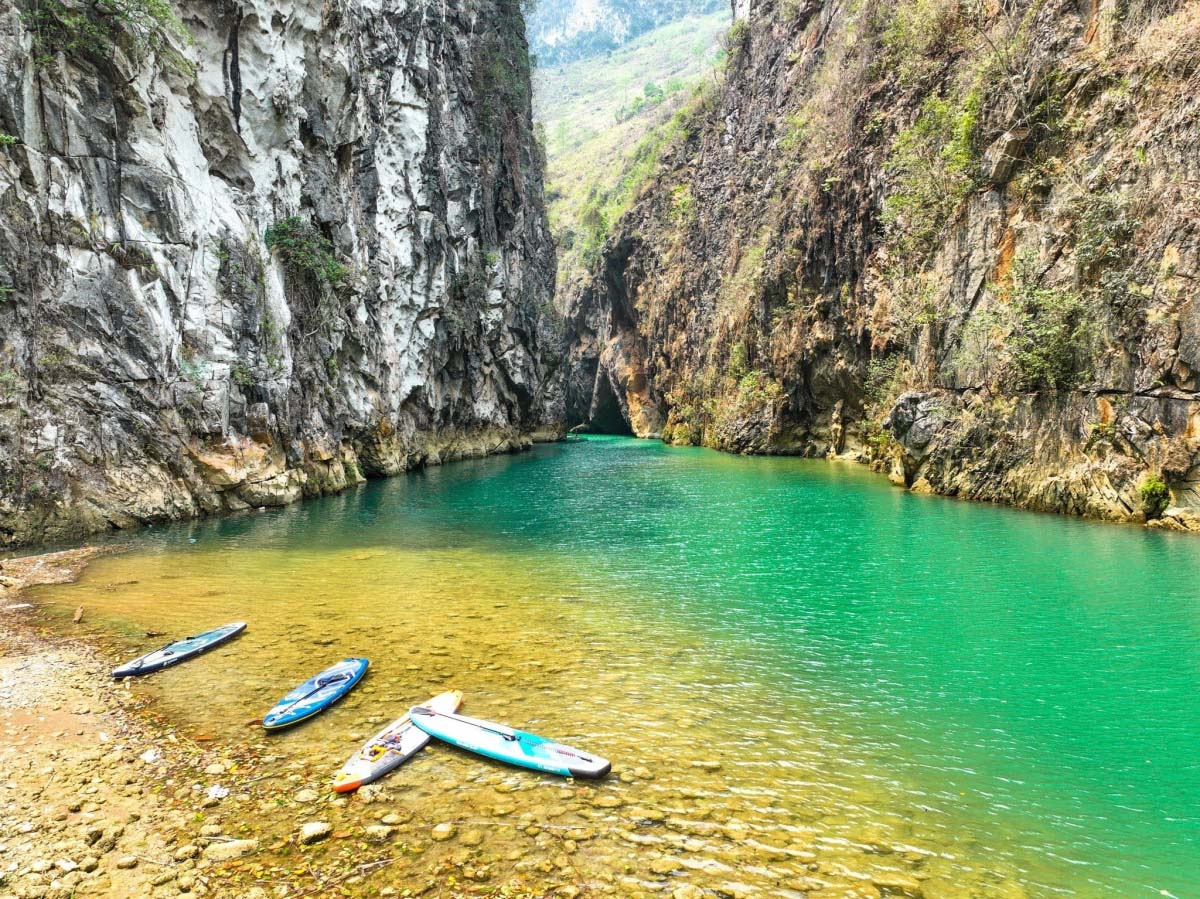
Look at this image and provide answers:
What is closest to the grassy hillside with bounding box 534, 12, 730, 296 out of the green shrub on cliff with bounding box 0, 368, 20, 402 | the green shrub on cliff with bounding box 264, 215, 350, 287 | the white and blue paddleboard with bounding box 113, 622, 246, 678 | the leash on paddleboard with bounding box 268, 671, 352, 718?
the green shrub on cliff with bounding box 264, 215, 350, 287

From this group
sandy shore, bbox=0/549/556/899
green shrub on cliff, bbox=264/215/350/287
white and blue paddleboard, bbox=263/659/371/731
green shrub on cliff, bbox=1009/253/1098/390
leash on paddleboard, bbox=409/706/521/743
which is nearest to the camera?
sandy shore, bbox=0/549/556/899

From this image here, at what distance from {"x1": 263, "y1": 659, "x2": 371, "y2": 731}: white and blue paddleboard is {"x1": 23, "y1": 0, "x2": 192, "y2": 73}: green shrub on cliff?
19199mm

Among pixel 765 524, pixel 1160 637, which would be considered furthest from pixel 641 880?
pixel 765 524

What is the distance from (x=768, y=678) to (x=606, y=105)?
15415 cm

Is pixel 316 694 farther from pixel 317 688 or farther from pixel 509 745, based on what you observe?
pixel 509 745

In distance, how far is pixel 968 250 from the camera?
25359 mm

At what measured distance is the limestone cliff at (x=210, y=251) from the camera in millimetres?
16375

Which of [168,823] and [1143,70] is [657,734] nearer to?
[168,823]

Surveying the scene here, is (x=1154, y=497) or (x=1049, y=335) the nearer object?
(x=1154, y=497)

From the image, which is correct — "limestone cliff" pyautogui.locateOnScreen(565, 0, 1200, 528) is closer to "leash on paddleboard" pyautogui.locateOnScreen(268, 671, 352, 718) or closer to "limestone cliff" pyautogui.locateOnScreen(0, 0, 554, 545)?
"leash on paddleboard" pyautogui.locateOnScreen(268, 671, 352, 718)

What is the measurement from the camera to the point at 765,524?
19.8 metres

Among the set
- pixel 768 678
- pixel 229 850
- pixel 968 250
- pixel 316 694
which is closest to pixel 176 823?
pixel 229 850

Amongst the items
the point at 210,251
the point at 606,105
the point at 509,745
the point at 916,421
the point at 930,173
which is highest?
the point at 606,105

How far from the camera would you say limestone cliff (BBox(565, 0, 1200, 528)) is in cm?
1762
